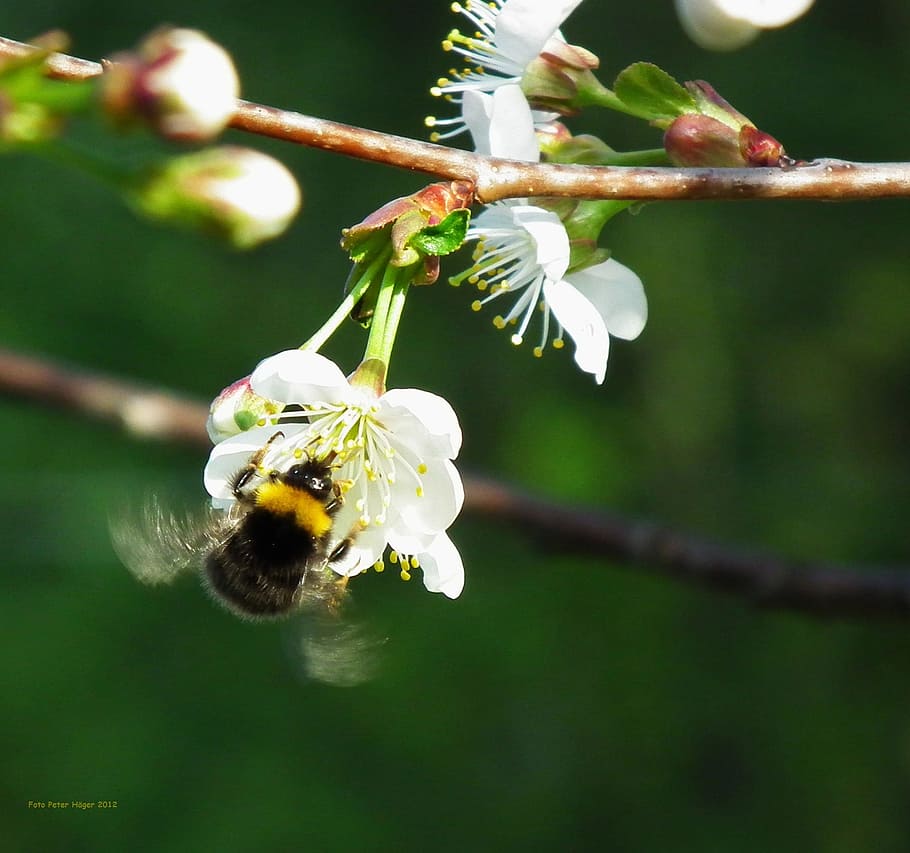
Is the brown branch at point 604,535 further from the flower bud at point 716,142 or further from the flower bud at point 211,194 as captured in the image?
the flower bud at point 211,194

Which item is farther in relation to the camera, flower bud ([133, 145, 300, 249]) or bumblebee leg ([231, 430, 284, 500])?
bumblebee leg ([231, 430, 284, 500])

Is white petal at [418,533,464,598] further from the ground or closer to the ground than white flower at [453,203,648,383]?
closer to the ground

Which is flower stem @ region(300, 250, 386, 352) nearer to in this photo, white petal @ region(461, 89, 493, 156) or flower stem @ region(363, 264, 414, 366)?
flower stem @ region(363, 264, 414, 366)

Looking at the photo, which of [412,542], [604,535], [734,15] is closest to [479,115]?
[734,15]

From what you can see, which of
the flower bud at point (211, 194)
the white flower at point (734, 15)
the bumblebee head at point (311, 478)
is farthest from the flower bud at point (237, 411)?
the white flower at point (734, 15)

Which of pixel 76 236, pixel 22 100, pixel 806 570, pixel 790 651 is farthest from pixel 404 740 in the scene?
pixel 22 100

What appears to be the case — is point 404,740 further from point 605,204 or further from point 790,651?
point 605,204

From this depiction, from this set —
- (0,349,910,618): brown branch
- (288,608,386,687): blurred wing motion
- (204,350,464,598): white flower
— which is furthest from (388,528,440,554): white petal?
(0,349,910,618): brown branch
